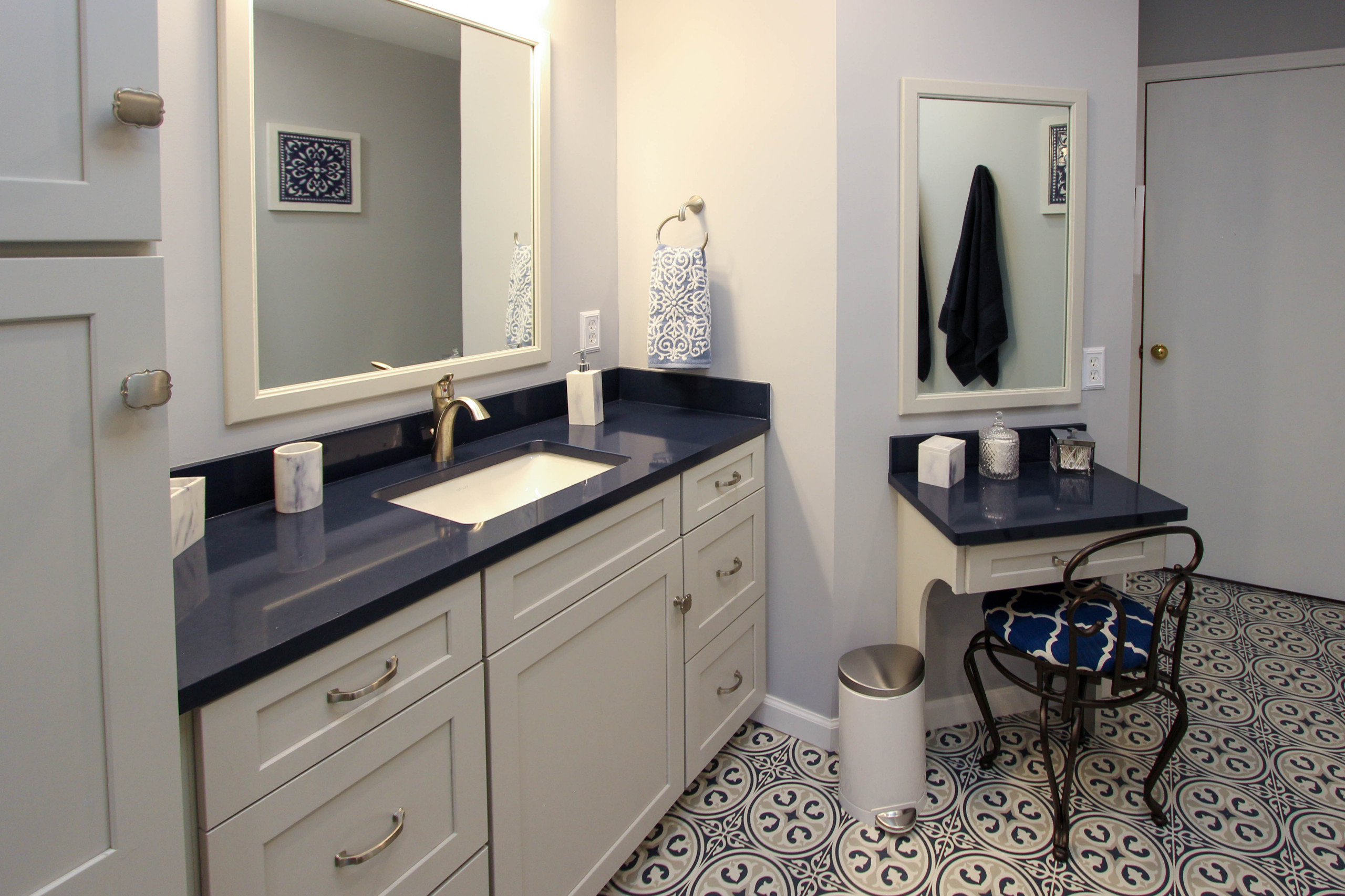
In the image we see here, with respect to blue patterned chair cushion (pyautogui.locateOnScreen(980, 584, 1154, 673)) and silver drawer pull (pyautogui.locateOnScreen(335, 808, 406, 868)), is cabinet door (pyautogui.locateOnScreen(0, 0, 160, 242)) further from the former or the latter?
blue patterned chair cushion (pyautogui.locateOnScreen(980, 584, 1154, 673))

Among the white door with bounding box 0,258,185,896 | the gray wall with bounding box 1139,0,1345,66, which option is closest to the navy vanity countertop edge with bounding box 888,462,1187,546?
the white door with bounding box 0,258,185,896

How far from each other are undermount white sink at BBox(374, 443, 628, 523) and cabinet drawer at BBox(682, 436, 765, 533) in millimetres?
179

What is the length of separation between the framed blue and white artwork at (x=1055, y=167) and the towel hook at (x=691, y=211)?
871mm

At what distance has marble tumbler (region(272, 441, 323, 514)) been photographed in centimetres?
150

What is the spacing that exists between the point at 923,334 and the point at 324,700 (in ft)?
5.53

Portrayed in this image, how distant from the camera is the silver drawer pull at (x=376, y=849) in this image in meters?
1.12

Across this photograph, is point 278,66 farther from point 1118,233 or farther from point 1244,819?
point 1244,819

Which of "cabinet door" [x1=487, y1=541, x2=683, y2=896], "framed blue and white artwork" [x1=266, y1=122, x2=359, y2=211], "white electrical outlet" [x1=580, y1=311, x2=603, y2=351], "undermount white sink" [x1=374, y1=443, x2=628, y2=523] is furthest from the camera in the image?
"white electrical outlet" [x1=580, y1=311, x2=603, y2=351]

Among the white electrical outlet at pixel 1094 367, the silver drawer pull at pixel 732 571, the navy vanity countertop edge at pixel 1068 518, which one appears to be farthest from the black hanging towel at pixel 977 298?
the silver drawer pull at pixel 732 571

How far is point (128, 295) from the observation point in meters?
0.73

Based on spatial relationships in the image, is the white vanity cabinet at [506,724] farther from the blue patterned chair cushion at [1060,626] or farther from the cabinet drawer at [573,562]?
the blue patterned chair cushion at [1060,626]

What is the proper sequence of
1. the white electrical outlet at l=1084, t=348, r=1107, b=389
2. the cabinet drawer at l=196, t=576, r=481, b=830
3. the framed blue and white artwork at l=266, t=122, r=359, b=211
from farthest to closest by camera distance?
the white electrical outlet at l=1084, t=348, r=1107, b=389
the framed blue and white artwork at l=266, t=122, r=359, b=211
the cabinet drawer at l=196, t=576, r=481, b=830

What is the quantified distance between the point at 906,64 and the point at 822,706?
167 centimetres

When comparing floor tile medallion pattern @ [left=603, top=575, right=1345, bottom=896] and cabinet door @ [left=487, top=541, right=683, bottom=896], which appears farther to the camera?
floor tile medallion pattern @ [left=603, top=575, right=1345, bottom=896]
